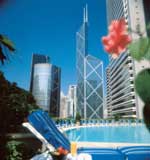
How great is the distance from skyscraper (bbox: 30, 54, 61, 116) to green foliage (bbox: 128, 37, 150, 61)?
84.9 m

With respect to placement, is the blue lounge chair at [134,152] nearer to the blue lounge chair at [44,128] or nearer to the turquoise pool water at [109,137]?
the blue lounge chair at [44,128]

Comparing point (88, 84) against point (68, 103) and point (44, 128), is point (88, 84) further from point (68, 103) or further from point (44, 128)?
point (44, 128)

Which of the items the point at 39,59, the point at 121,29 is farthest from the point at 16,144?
the point at 39,59

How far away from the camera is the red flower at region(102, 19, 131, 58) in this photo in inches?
13.4

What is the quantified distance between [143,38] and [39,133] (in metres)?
2.05

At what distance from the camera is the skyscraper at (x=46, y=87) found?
8488cm

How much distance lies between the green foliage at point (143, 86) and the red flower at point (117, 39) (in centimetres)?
5

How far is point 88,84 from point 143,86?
271 ft

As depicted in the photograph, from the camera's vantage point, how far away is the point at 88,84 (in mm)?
82625

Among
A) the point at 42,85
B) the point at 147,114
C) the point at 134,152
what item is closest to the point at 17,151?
the point at 134,152

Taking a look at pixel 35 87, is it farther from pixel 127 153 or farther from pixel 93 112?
pixel 127 153

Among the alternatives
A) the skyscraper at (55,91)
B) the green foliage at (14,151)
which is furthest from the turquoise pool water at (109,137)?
the skyscraper at (55,91)

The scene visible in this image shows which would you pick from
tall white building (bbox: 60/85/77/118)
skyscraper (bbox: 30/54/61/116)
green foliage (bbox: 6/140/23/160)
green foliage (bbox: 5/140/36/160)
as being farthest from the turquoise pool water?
tall white building (bbox: 60/85/77/118)

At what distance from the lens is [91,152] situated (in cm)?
228
